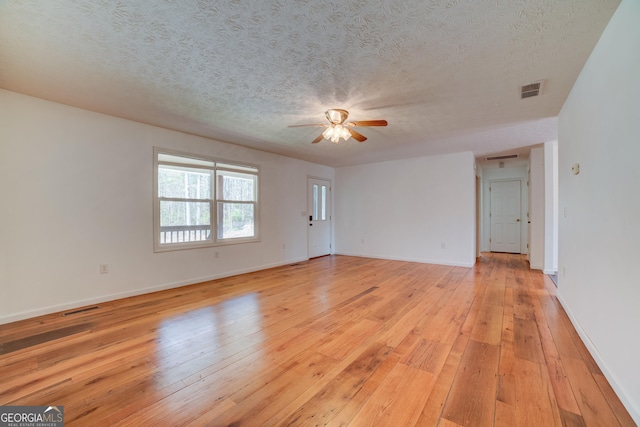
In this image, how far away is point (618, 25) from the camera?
5.44 ft

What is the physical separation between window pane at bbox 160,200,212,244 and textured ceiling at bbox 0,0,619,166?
1322 millimetres

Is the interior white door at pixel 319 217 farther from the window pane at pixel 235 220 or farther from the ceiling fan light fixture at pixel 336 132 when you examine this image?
the ceiling fan light fixture at pixel 336 132

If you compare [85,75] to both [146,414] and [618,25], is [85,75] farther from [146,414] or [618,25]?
[618,25]

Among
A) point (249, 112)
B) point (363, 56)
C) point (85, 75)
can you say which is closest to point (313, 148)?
point (249, 112)

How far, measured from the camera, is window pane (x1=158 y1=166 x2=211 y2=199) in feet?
13.4

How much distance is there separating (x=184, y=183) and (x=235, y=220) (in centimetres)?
113

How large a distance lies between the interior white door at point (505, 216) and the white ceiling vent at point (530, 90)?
18.2 ft

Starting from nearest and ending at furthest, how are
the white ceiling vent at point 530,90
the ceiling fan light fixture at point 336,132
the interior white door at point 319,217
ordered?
1. the white ceiling vent at point 530,90
2. the ceiling fan light fixture at point 336,132
3. the interior white door at point 319,217

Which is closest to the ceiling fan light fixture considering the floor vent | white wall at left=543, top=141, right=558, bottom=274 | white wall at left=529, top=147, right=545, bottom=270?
the floor vent

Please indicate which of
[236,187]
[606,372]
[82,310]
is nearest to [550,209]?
[606,372]

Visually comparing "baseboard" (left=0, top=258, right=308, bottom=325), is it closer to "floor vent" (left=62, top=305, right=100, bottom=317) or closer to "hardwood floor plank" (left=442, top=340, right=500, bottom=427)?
"floor vent" (left=62, top=305, right=100, bottom=317)

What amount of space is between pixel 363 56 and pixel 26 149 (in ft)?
12.2

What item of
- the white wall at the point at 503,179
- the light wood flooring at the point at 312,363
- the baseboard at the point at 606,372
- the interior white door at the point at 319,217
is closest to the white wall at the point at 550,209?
the light wood flooring at the point at 312,363

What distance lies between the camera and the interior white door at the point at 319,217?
6.73 m
